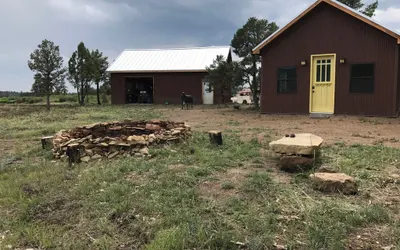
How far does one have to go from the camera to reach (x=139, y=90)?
29.0m

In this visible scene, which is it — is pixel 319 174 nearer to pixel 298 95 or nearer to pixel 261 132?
pixel 261 132

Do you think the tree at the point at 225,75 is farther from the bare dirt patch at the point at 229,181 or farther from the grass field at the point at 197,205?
the bare dirt patch at the point at 229,181

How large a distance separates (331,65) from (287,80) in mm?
1715

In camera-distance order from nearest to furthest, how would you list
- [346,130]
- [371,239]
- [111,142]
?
1. [371,239]
2. [111,142]
3. [346,130]

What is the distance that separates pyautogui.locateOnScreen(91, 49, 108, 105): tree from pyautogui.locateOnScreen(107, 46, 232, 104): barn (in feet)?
3.39

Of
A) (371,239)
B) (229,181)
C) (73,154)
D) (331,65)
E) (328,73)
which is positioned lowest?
(371,239)

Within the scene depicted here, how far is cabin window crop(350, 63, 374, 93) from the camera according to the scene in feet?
40.0

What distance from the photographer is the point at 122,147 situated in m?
6.55

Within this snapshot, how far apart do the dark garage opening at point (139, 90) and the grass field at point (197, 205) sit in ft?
72.6

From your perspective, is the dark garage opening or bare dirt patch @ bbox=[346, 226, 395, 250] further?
the dark garage opening

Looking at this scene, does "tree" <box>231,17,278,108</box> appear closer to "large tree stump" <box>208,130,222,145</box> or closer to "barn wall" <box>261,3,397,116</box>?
"barn wall" <box>261,3,397,116</box>

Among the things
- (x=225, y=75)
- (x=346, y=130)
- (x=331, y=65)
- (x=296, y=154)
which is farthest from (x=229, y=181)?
(x=225, y=75)

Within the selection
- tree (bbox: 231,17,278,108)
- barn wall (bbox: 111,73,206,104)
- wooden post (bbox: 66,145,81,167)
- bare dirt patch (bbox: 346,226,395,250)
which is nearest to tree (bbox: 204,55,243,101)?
tree (bbox: 231,17,278,108)

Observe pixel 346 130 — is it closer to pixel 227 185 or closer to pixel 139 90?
pixel 227 185
